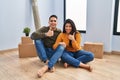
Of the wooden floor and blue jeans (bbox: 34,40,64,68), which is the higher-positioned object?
blue jeans (bbox: 34,40,64,68)

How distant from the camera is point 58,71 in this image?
7.18 ft

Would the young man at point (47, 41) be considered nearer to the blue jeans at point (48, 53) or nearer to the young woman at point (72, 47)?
the blue jeans at point (48, 53)

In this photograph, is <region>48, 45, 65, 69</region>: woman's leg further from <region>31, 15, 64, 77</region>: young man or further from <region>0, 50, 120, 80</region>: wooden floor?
<region>0, 50, 120, 80</region>: wooden floor

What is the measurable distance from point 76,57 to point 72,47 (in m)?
0.19

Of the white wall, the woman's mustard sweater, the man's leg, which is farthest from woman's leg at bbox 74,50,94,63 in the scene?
the white wall

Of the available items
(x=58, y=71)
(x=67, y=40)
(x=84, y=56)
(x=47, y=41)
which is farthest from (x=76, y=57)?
(x=47, y=41)

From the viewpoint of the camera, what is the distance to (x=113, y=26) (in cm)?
314

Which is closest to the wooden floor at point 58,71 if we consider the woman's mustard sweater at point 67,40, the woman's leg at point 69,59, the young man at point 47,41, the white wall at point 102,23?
the woman's leg at point 69,59

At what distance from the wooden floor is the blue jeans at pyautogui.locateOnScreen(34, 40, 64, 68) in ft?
0.53

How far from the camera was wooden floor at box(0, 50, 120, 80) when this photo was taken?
196cm

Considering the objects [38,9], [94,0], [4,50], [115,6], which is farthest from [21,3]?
[115,6]

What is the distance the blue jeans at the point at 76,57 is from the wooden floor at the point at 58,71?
11 cm

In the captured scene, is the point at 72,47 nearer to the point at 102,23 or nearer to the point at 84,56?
the point at 84,56

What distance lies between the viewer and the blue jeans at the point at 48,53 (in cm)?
214
